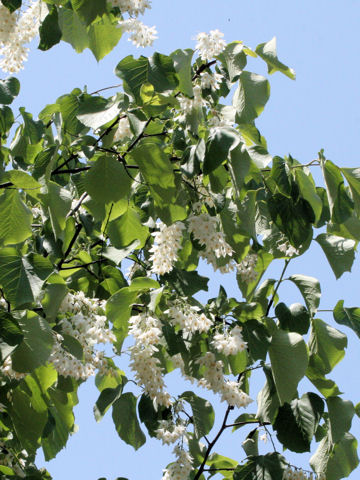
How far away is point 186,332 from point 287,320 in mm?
377

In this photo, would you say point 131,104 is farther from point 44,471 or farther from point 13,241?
point 44,471

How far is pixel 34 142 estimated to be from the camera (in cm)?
316

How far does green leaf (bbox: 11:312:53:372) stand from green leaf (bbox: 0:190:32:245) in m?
0.27

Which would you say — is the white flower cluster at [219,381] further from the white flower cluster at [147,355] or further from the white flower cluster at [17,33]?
the white flower cluster at [17,33]

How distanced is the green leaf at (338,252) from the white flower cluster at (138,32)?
0.90 meters

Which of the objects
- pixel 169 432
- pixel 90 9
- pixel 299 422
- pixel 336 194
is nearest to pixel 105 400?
pixel 169 432

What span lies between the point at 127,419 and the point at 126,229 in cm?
74

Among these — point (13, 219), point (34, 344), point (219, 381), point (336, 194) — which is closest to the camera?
point (34, 344)

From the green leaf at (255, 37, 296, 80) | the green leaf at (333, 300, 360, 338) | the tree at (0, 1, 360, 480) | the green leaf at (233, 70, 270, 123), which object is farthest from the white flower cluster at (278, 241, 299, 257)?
the green leaf at (255, 37, 296, 80)

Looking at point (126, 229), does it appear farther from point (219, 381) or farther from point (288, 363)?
point (288, 363)

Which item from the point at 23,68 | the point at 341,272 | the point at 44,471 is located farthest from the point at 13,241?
the point at 44,471

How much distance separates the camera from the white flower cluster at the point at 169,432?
263cm

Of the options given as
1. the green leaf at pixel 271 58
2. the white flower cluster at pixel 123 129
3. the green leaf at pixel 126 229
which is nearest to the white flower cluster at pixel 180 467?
the green leaf at pixel 126 229

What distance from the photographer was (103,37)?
2375 millimetres
